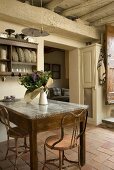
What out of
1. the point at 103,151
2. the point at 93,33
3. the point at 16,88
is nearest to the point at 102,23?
the point at 93,33

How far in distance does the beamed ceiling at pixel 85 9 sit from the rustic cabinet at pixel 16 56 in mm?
894

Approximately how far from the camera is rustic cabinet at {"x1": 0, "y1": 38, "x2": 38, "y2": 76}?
126 inches

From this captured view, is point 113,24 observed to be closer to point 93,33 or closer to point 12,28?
point 93,33

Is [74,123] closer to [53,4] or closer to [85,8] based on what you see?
[53,4]

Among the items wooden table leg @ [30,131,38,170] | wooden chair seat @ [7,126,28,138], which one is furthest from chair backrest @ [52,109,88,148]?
wooden chair seat @ [7,126,28,138]

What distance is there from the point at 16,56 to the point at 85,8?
1.84 meters

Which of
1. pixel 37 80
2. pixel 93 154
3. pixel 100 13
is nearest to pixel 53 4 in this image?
pixel 100 13

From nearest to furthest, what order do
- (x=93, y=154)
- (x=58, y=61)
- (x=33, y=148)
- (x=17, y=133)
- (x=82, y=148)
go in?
1. (x=33, y=148)
2. (x=17, y=133)
3. (x=82, y=148)
4. (x=93, y=154)
5. (x=58, y=61)

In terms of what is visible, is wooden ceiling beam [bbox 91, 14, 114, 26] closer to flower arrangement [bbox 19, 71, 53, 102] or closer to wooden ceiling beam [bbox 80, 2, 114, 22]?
wooden ceiling beam [bbox 80, 2, 114, 22]

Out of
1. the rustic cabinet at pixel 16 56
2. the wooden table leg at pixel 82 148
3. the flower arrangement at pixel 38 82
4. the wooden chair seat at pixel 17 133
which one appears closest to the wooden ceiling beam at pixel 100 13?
the rustic cabinet at pixel 16 56

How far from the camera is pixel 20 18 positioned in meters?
3.28

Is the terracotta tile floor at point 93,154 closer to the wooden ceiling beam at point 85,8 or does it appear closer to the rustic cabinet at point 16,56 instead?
the rustic cabinet at point 16,56

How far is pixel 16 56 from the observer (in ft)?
11.0

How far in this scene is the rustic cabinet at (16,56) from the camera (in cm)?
319
